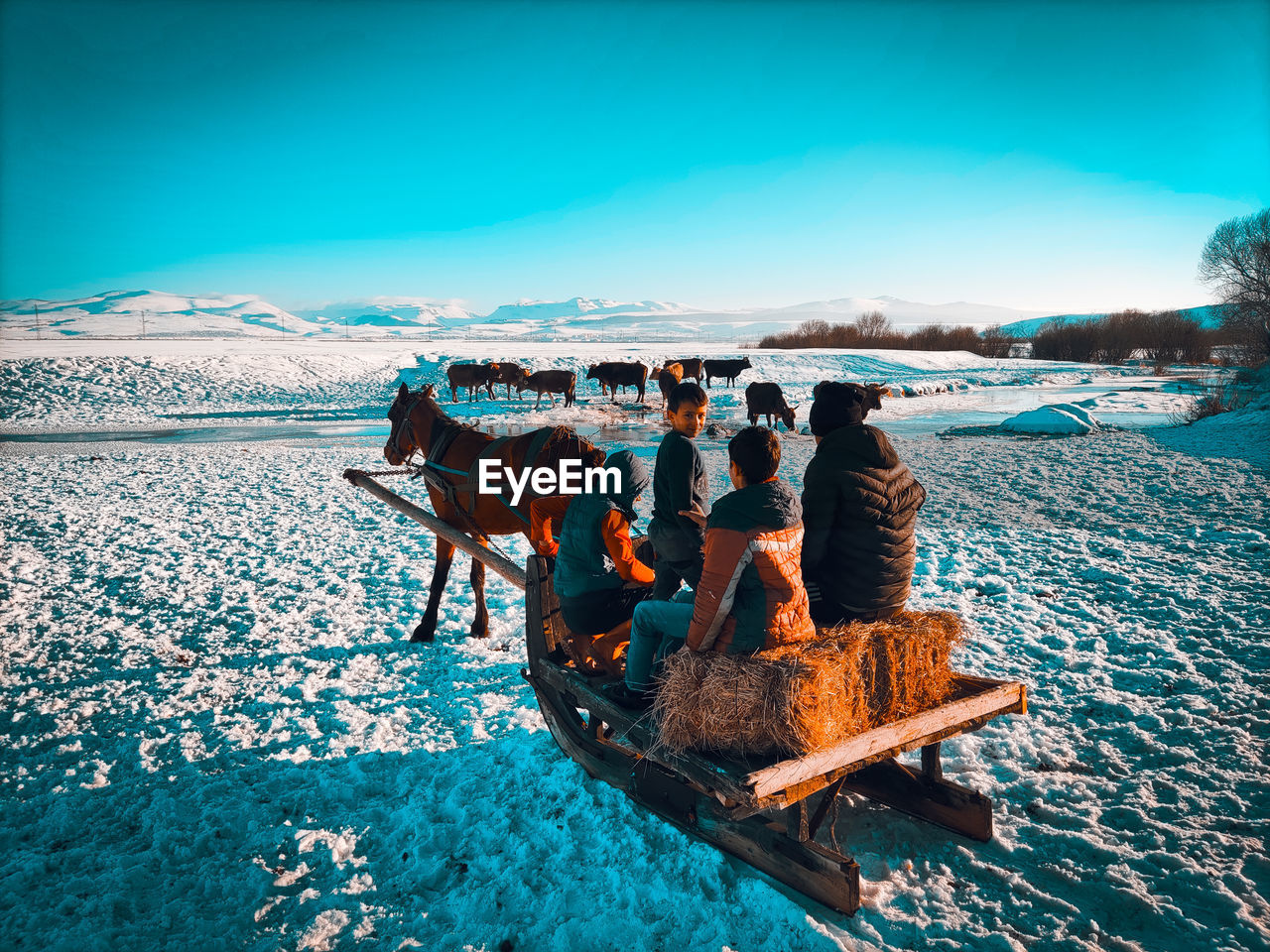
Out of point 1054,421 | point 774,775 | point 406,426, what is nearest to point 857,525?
point 774,775

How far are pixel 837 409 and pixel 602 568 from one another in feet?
4.98

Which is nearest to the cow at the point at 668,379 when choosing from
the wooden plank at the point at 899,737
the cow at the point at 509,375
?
the wooden plank at the point at 899,737

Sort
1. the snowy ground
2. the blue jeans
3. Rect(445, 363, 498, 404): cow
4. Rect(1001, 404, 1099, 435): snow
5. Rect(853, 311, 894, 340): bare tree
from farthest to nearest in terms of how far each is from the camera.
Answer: Rect(853, 311, 894, 340): bare tree < Rect(445, 363, 498, 404): cow < Rect(1001, 404, 1099, 435): snow < the blue jeans < the snowy ground

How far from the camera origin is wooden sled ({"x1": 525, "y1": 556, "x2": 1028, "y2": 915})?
2418 mm

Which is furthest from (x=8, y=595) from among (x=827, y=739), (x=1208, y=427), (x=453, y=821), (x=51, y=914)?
(x=1208, y=427)

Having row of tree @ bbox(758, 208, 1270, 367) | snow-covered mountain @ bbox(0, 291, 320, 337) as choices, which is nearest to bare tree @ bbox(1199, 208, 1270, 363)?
row of tree @ bbox(758, 208, 1270, 367)

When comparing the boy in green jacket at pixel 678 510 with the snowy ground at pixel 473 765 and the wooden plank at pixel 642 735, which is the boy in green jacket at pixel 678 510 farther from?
the snowy ground at pixel 473 765

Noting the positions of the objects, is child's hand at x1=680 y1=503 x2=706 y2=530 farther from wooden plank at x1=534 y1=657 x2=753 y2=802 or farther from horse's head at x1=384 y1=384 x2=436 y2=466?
horse's head at x1=384 y1=384 x2=436 y2=466

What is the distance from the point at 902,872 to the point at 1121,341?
58.8 m

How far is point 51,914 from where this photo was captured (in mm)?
2646

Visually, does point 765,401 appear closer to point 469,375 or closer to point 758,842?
point 469,375

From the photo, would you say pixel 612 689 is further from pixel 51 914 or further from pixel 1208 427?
pixel 1208 427

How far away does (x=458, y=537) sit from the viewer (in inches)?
183

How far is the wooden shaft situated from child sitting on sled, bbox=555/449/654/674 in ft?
1.27
